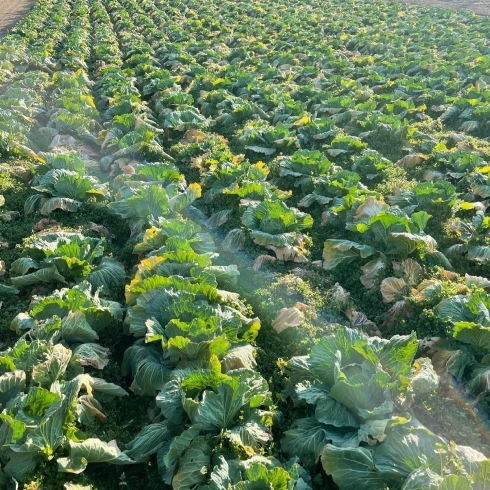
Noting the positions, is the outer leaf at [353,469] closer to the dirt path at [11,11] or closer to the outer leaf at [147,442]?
the outer leaf at [147,442]

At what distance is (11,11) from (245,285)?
31.0 m

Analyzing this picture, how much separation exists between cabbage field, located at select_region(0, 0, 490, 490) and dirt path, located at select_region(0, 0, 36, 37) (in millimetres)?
14542

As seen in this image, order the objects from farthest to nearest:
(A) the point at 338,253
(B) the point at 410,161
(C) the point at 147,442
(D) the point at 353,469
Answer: (B) the point at 410,161
(A) the point at 338,253
(C) the point at 147,442
(D) the point at 353,469

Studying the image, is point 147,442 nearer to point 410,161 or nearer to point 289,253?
point 289,253

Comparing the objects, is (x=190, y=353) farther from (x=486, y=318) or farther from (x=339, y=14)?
(x=339, y=14)

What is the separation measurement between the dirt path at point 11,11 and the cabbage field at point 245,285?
47.7ft

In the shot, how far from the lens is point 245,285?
22.9 ft

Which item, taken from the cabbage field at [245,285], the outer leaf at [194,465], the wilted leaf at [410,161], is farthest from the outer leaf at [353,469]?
the wilted leaf at [410,161]

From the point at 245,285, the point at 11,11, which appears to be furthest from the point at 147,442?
the point at 11,11

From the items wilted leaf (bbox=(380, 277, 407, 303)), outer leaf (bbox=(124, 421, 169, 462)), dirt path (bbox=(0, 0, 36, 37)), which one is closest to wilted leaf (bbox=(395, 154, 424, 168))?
wilted leaf (bbox=(380, 277, 407, 303))

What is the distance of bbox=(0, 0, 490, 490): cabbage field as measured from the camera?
167 inches

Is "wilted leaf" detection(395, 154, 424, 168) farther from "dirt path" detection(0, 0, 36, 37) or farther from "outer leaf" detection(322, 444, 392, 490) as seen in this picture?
"dirt path" detection(0, 0, 36, 37)

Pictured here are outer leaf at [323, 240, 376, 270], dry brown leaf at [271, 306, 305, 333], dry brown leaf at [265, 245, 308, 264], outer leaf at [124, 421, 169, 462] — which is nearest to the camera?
outer leaf at [124, 421, 169, 462]

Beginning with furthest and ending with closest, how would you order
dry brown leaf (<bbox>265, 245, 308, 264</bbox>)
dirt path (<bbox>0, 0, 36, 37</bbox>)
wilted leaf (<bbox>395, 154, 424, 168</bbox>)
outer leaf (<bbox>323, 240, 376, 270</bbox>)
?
dirt path (<bbox>0, 0, 36, 37</bbox>), wilted leaf (<bbox>395, 154, 424, 168</bbox>), dry brown leaf (<bbox>265, 245, 308, 264</bbox>), outer leaf (<bbox>323, 240, 376, 270</bbox>)
